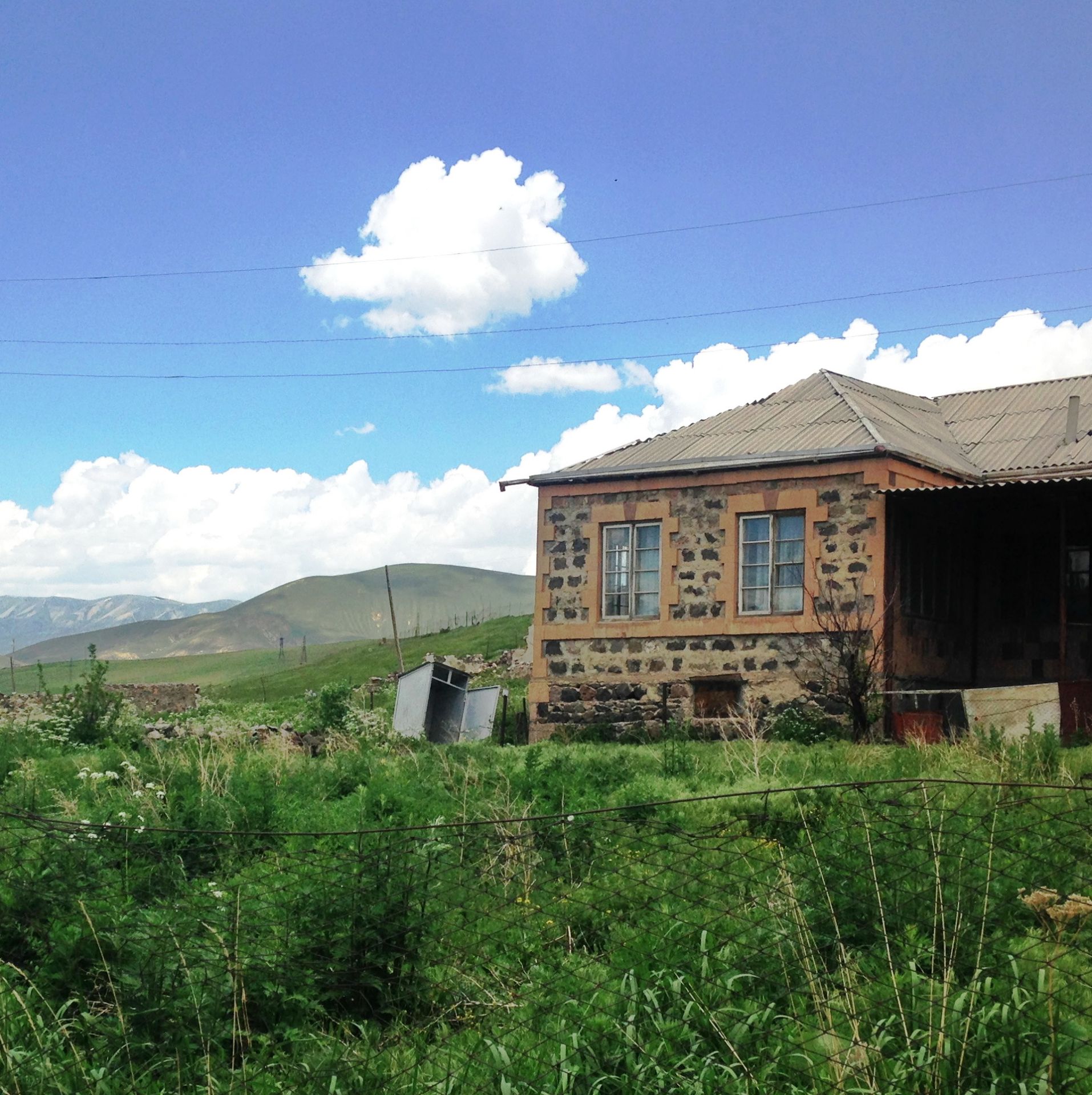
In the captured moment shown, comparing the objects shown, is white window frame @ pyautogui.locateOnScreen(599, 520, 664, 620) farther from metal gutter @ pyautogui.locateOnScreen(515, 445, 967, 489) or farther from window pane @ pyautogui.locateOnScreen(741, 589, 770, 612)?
window pane @ pyautogui.locateOnScreen(741, 589, 770, 612)

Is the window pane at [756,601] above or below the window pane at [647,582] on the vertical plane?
below

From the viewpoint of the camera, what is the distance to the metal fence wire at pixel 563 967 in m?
5.59

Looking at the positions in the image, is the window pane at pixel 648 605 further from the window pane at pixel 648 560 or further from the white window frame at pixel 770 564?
the white window frame at pixel 770 564

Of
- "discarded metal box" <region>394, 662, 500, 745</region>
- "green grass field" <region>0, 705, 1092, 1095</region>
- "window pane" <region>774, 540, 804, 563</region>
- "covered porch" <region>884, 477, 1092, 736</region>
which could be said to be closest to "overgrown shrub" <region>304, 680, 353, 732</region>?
"discarded metal box" <region>394, 662, 500, 745</region>

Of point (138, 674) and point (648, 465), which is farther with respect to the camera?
point (138, 674)

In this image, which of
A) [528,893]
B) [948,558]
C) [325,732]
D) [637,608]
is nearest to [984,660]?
[948,558]

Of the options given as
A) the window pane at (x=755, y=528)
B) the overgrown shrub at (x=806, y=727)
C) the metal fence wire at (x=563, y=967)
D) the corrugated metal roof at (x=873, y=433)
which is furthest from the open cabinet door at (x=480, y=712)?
the metal fence wire at (x=563, y=967)

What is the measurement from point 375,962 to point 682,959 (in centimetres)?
161

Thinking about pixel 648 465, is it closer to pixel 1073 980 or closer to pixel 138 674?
pixel 1073 980

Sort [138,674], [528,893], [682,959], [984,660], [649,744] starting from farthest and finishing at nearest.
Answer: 1. [138,674]
2. [984,660]
3. [649,744]
4. [528,893]
5. [682,959]

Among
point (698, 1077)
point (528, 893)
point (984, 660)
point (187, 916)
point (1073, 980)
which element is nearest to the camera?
point (698, 1077)

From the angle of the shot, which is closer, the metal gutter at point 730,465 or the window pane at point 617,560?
the metal gutter at point 730,465

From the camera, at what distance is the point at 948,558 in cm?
1992

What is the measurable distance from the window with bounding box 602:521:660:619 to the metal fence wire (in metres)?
11.5
